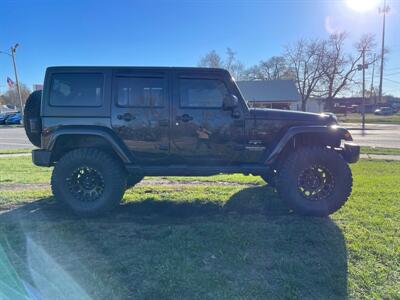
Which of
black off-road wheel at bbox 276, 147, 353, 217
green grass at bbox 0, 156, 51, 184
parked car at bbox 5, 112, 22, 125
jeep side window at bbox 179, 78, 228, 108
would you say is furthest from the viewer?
parked car at bbox 5, 112, 22, 125

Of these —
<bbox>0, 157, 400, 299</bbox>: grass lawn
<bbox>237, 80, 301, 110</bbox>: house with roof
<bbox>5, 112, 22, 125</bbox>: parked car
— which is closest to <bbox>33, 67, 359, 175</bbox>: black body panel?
<bbox>0, 157, 400, 299</bbox>: grass lawn

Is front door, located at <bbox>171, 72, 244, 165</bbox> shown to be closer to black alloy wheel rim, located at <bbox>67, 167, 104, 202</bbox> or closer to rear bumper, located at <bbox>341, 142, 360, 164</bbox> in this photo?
black alloy wheel rim, located at <bbox>67, 167, 104, 202</bbox>

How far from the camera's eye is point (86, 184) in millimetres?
4680

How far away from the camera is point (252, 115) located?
4633 millimetres

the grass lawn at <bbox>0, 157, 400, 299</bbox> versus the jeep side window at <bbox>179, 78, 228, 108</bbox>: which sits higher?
the jeep side window at <bbox>179, 78, 228, 108</bbox>

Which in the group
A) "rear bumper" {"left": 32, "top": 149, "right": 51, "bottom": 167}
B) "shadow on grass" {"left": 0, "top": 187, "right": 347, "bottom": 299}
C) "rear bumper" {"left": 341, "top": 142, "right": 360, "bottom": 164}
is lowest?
"shadow on grass" {"left": 0, "top": 187, "right": 347, "bottom": 299}

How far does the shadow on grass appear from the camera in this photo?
9.03 feet

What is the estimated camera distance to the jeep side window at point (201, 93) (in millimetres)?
4609

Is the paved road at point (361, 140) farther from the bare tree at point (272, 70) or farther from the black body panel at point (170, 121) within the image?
the bare tree at point (272, 70)

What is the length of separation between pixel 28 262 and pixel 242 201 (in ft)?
10.6

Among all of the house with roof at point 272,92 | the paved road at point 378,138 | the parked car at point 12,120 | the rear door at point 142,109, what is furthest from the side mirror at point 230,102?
the house with roof at point 272,92

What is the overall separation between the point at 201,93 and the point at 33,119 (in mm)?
2539

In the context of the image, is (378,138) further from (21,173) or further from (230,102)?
(21,173)

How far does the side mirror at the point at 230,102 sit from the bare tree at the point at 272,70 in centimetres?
5926
